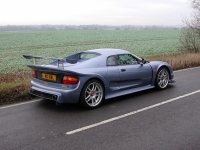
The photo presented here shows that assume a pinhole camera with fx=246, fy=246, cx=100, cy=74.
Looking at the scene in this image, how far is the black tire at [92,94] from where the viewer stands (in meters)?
5.75

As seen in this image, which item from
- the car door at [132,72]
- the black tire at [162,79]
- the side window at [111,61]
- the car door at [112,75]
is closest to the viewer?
the car door at [112,75]

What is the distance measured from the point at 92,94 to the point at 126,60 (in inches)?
63.3

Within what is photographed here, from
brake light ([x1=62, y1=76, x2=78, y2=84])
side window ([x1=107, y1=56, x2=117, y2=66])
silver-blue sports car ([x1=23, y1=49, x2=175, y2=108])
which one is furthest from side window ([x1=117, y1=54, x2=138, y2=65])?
brake light ([x1=62, y1=76, x2=78, y2=84])

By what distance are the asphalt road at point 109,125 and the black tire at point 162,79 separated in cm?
74

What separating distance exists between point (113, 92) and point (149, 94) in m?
1.38

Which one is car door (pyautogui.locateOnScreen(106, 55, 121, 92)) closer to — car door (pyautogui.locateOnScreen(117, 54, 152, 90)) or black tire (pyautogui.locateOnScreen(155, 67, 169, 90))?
car door (pyautogui.locateOnScreen(117, 54, 152, 90))

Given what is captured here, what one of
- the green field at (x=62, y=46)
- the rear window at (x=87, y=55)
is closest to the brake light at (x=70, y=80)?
the rear window at (x=87, y=55)

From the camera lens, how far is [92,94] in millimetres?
A: 5949

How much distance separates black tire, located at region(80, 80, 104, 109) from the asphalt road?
185mm

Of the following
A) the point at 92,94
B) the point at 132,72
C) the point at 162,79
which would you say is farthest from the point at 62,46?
the point at 92,94

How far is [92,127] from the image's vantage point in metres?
4.71

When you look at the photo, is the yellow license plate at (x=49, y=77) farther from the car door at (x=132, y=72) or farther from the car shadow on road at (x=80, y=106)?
the car door at (x=132, y=72)

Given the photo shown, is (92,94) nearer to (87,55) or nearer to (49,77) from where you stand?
(49,77)

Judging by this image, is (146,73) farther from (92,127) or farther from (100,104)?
(92,127)
